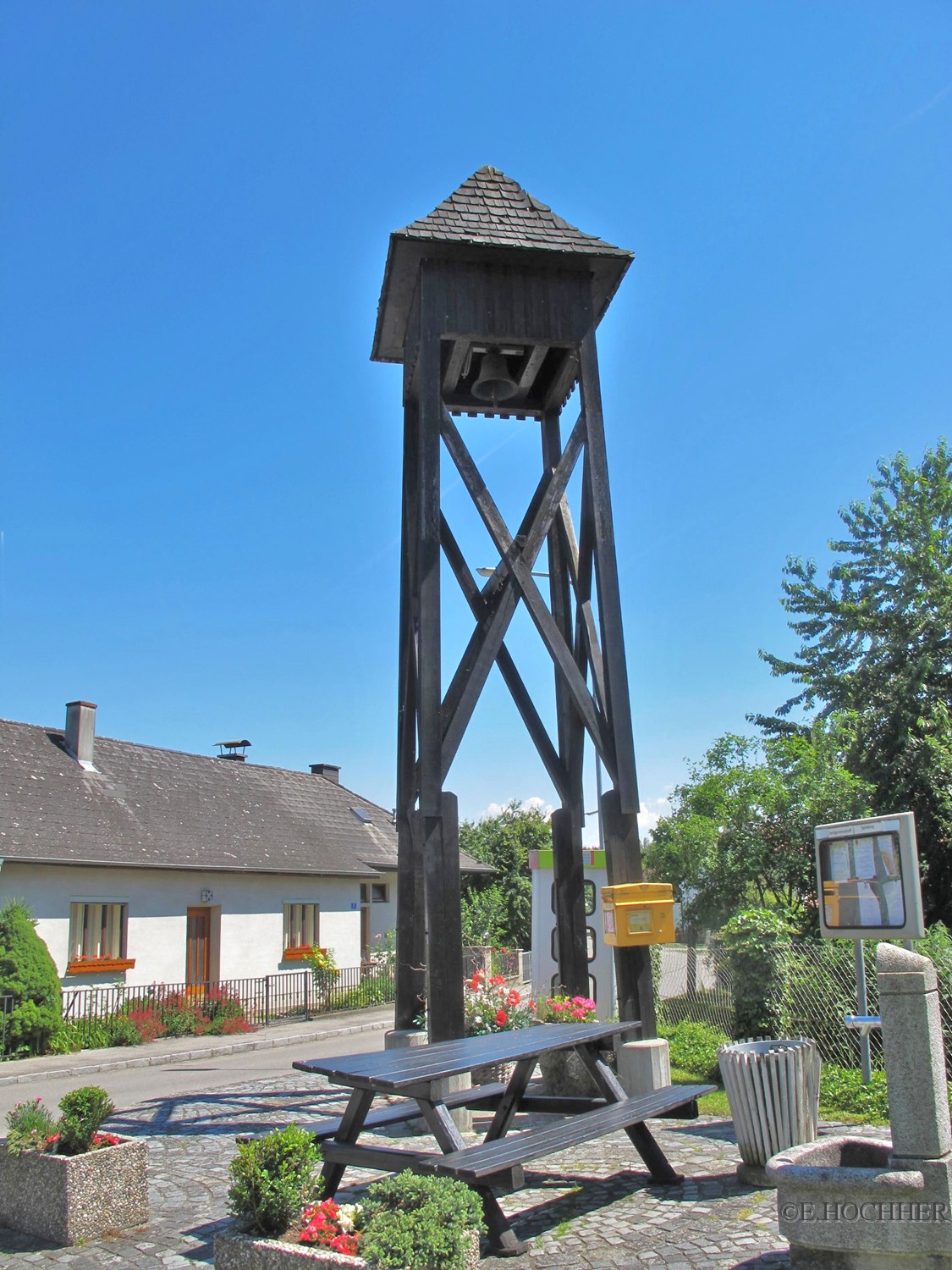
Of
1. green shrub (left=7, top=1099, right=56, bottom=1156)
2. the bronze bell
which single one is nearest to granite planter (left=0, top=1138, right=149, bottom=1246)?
green shrub (left=7, top=1099, right=56, bottom=1156)

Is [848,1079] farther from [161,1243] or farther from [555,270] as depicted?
[555,270]

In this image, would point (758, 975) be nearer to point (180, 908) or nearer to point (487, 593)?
point (487, 593)

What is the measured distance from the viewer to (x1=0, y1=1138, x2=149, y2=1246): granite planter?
212 inches

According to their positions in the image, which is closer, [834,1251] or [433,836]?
[834,1251]

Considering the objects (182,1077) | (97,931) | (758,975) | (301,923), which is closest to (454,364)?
(758,975)

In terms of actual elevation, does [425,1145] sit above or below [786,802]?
below

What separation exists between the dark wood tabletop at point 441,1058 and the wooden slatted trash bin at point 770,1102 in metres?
0.90

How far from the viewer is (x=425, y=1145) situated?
7141mm

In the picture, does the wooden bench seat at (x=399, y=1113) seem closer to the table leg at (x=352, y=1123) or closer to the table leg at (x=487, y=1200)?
the table leg at (x=352, y=1123)

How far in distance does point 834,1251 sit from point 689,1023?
823 centimetres

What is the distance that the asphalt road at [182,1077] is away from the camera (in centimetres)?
1139

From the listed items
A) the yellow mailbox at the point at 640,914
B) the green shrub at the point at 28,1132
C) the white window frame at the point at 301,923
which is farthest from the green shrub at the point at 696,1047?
the white window frame at the point at 301,923

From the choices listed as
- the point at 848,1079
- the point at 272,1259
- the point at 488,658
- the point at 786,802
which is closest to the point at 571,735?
the point at 488,658

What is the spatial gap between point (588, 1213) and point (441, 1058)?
3.81ft
